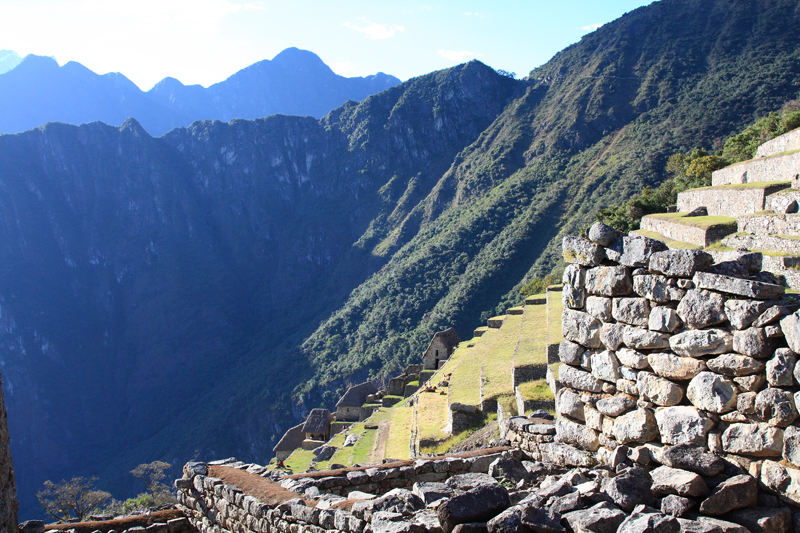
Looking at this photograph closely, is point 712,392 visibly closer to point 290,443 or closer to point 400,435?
point 400,435

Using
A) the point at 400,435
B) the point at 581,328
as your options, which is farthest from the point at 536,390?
the point at 581,328

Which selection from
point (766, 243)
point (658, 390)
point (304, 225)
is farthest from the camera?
point (304, 225)

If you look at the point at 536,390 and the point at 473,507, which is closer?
the point at 473,507

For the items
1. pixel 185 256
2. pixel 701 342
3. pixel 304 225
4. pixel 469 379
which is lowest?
pixel 469 379

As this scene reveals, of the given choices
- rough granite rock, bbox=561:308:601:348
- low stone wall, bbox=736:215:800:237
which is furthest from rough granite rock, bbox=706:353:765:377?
low stone wall, bbox=736:215:800:237

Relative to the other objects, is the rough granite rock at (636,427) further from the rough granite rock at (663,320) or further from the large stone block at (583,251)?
the large stone block at (583,251)

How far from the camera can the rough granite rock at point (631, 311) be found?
4.86 m

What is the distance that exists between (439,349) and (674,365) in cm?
3440

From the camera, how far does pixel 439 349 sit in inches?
1518

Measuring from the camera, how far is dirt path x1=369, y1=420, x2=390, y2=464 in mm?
19969

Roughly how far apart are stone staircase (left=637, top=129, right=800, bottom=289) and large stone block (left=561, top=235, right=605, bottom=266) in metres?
8.56

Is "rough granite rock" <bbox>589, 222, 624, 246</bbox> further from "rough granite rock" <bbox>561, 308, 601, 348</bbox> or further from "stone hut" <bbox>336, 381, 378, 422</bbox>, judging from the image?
"stone hut" <bbox>336, 381, 378, 422</bbox>

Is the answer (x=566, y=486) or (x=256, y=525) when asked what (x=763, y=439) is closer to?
(x=566, y=486)

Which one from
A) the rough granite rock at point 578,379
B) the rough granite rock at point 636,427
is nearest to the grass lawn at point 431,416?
the rough granite rock at point 578,379
